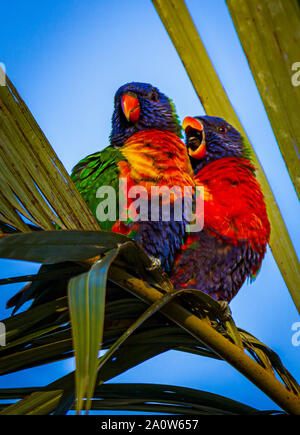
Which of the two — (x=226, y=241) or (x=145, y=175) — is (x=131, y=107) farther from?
(x=226, y=241)

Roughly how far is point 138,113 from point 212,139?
0.24m

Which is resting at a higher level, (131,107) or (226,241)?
(131,107)

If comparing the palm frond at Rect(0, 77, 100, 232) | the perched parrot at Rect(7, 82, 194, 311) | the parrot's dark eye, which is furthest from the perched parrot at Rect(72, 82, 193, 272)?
the palm frond at Rect(0, 77, 100, 232)

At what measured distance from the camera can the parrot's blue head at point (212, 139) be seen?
4.44ft

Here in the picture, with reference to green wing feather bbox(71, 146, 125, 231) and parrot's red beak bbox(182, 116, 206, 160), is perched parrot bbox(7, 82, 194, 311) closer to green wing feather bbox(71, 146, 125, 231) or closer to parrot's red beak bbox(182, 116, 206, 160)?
green wing feather bbox(71, 146, 125, 231)

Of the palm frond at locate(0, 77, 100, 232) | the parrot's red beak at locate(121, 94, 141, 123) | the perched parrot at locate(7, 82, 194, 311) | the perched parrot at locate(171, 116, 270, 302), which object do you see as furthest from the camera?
the parrot's red beak at locate(121, 94, 141, 123)

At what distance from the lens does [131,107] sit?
4.14 ft

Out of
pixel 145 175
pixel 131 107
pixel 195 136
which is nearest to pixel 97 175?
pixel 145 175

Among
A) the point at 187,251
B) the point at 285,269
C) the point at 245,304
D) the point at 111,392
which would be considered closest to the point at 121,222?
the point at 187,251

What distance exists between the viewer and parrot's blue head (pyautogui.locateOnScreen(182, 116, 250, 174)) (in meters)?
1.35

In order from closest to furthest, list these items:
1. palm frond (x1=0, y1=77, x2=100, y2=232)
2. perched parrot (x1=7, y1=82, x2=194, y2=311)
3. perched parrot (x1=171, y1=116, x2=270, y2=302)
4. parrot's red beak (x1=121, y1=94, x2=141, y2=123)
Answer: palm frond (x1=0, y1=77, x2=100, y2=232), perched parrot (x1=7, y1=82, x2=194, y2=311), perched parrot (x1=171, y1=116, x2=270, y2=302), parrot's red beak (x1=121, y1=94, x2=141, y2=123)

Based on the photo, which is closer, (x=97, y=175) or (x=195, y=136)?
(x=97, y=175)

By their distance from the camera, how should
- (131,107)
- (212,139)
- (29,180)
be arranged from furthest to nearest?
(212,139) → (131,107) → (29,180)

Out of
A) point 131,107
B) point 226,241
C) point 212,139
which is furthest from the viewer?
point 212,139
